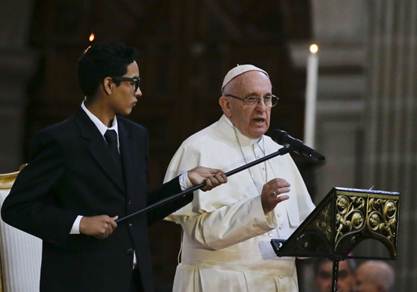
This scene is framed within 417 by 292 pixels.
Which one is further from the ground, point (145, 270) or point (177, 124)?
point (177, 124)

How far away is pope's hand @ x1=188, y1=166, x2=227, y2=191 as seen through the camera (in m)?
4.53

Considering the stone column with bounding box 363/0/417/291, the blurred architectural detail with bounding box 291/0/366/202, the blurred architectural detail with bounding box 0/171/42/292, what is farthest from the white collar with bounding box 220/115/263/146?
the blurred architectural detail with bounding box 291/0/366/202

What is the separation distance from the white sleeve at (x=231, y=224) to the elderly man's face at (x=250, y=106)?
304 millimetres

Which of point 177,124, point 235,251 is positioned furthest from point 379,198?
point 177,124

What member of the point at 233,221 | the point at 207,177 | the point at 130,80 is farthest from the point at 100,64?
the point at 233,221

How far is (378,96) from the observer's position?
8.75 m

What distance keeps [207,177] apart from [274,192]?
0.92 ft

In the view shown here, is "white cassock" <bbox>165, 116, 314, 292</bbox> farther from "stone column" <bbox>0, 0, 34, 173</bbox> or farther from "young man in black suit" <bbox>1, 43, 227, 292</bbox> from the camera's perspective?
"stone column" <bbox>0, 0, 34, 173</bbox>

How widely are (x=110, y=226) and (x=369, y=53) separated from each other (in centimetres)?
486

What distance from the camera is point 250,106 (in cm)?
516

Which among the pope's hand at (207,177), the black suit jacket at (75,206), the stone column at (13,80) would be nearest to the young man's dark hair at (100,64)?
the black suit jacket at (75,206)

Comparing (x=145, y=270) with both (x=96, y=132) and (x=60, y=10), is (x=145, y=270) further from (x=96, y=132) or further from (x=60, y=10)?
(x=60, y=10)

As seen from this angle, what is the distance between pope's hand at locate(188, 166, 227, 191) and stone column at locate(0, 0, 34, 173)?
15.3ft

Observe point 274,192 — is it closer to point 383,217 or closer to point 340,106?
point 383,217
